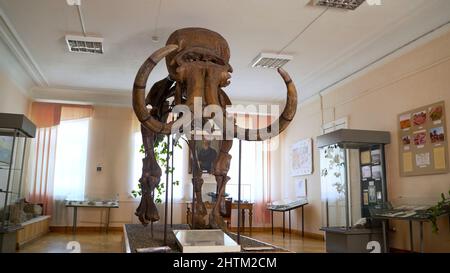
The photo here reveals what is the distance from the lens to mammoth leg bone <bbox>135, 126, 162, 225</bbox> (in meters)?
3.47

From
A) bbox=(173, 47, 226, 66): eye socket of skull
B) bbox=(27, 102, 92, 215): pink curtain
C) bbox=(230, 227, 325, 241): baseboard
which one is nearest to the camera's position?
bbox=(173, 47, 226, 66): eye socket of skull

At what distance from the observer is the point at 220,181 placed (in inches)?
104

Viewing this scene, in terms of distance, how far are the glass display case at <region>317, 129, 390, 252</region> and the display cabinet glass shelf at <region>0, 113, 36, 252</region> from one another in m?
4.34

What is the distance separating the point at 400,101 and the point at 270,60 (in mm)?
2189

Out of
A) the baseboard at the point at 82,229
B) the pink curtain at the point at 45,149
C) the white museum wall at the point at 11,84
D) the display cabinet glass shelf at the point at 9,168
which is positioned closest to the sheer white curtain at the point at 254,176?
the baseboard at the point at 82,229

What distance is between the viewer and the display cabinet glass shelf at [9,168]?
4871 mm

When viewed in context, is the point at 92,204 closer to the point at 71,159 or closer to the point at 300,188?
the point at 71,159

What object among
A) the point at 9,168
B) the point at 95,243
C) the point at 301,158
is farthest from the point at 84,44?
the point at 301,158

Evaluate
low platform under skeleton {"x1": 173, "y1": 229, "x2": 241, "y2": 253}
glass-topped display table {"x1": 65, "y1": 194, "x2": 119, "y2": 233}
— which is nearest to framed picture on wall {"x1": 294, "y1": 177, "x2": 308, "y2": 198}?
glass-topped display table {"x1": 65, "y1": 194, "x2": 119, "y2": 233}

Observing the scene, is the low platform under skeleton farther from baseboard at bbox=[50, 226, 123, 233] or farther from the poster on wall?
baseboard at bbox=[50, 226, 123, 233]

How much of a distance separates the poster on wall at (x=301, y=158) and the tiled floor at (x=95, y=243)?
1.45 metres

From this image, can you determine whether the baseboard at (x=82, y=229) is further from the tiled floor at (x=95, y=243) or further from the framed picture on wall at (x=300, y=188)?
the framed picture on wall at (x=300, y=188)

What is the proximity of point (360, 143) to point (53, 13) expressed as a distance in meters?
4.71

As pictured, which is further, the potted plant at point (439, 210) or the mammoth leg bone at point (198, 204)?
the potted plant at point (439, 210)
